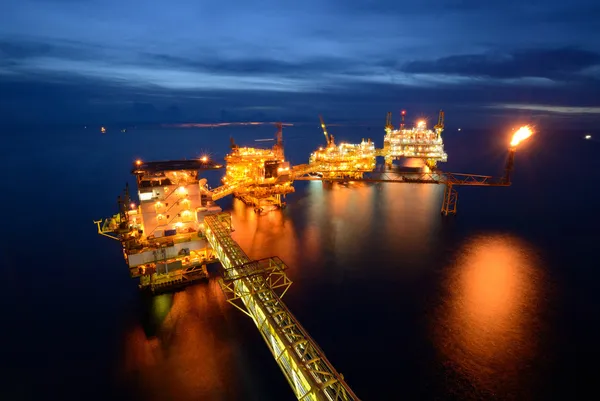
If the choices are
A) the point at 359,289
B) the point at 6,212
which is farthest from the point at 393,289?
the point at 6,212

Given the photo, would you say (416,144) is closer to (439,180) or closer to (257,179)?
(439,180)

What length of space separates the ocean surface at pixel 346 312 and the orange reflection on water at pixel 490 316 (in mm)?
160

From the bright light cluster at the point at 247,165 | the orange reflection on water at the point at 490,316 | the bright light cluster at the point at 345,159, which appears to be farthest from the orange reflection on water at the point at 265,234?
the bright light cluster at the point at 345,159

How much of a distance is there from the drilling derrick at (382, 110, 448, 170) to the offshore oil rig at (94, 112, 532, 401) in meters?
50.5

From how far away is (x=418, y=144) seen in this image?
11900cm

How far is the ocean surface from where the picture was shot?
26.3 m

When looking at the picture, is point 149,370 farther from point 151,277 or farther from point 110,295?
point 110,295

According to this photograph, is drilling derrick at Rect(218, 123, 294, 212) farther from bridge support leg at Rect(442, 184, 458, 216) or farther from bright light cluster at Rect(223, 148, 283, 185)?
bridge support leg at Rect(442, 184, 458, 216)

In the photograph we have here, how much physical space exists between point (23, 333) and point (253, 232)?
3262 cm

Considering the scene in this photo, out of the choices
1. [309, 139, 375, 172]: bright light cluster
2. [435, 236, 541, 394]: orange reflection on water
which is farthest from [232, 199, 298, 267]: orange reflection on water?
[309, 139, 375, 172]: bright light cluster

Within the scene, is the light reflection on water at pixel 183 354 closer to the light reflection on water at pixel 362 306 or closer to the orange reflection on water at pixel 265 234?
the light reflection on water at pixel 362 306

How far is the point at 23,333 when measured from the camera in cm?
3238

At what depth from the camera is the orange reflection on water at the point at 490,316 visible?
2753cm

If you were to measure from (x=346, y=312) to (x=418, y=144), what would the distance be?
99.6 meters
